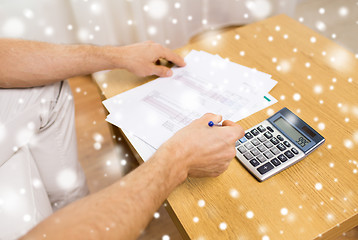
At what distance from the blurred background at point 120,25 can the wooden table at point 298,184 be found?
0.54m

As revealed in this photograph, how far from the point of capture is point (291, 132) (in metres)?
0.69

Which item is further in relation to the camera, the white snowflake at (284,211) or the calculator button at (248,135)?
the calculator button at (248,135)

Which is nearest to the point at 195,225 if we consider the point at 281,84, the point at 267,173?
the point at 267,173

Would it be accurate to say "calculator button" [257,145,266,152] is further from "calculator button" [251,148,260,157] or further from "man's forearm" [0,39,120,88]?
"man's forearm" [0,39,120,88]

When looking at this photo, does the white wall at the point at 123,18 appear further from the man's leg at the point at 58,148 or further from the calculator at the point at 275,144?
the calculator at the point at 275,144

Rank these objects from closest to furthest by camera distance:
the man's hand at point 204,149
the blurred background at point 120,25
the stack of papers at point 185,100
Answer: the man's hand at point 204,149, the stack of papers at point 185,100, the blurred background at point 120,25

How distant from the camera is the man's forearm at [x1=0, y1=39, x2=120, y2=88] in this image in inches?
33.7

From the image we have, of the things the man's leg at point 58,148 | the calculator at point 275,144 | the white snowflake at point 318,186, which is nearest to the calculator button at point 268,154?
the calculator at point 275,144

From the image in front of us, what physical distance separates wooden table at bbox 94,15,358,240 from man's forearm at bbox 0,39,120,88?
75 millimetres

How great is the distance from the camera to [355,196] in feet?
1.98

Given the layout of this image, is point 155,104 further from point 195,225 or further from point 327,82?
point 327,82

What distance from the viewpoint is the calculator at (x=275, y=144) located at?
25.2 inches

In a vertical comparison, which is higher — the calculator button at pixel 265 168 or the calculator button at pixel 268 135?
the calculator button at pixel 268 135

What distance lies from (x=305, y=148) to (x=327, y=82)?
27cm
